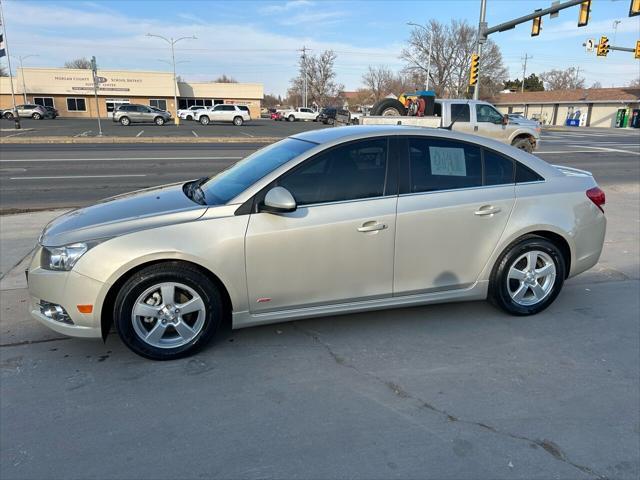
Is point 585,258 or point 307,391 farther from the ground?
point 585,258

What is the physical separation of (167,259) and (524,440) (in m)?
2.43

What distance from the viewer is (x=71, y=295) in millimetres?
3197

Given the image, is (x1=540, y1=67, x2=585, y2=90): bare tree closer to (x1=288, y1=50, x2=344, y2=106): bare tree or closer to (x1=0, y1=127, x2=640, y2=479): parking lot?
(x1=288, y1=50, x2=344, y2=106): bare tree

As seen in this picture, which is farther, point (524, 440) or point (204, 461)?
point (524, 440)

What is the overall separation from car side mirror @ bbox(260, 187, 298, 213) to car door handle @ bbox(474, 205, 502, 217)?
60.9 inches

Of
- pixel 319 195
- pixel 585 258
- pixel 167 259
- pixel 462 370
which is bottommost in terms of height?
pixel 462 370

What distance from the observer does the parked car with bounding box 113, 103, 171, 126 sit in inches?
1727

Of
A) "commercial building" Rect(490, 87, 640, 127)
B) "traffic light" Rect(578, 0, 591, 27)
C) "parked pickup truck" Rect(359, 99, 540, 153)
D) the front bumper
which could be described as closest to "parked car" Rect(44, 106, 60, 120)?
"parked pickup truck" Rect(359, 99, 540, 153)

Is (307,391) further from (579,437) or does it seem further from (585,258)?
(585,258)

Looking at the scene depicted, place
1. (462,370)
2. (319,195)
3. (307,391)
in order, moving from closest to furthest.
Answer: (307,391) → (462,370) → (319,195)

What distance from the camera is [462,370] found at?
3373mm

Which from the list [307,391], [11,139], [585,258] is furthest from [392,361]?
[11,139]

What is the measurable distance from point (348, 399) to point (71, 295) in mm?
1922

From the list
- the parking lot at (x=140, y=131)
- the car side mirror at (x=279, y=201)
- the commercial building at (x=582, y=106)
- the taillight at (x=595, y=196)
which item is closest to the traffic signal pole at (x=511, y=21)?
Answer: the parking lot at (x=140, y=131)
